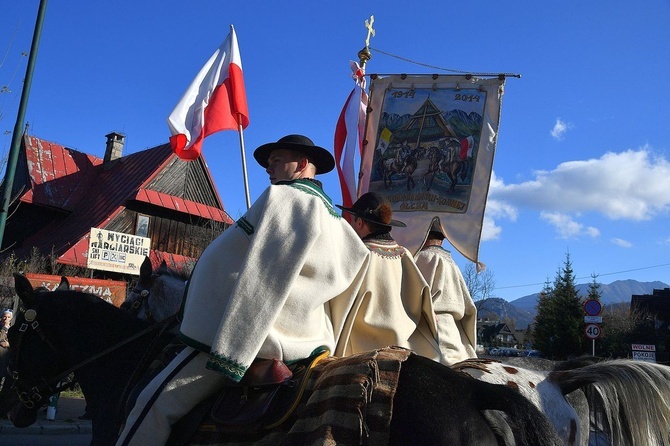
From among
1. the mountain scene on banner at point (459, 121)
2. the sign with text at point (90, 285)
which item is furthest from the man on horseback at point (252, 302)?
the sign with text at point (90, 285)

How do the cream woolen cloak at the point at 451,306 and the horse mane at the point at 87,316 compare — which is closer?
the horse mane at the point at 87,316

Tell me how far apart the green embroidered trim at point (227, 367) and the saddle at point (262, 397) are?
13 centimetres

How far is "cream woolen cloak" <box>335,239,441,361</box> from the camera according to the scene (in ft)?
11.7

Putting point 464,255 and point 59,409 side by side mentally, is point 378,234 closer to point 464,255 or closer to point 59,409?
point 464,255

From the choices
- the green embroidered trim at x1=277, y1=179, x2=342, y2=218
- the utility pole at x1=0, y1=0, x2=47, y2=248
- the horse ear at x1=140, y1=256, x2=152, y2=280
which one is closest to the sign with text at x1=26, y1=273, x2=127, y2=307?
the utility pole at x1=0, y1=0, x2=47, y2=248

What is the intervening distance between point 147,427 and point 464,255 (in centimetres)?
510

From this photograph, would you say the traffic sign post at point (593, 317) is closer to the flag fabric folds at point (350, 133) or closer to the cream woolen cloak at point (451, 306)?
the flag fabric folds at point (350, 133)

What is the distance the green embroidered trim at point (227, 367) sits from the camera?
2.51 metres

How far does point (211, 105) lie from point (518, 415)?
6172mm

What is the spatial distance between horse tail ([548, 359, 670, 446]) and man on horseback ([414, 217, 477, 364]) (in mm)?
1130

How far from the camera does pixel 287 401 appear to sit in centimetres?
256

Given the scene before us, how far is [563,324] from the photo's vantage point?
93.0ft

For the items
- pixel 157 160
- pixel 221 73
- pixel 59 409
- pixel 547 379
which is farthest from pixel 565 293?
pixel 547 379

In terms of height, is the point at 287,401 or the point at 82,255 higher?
the point at 82,255
